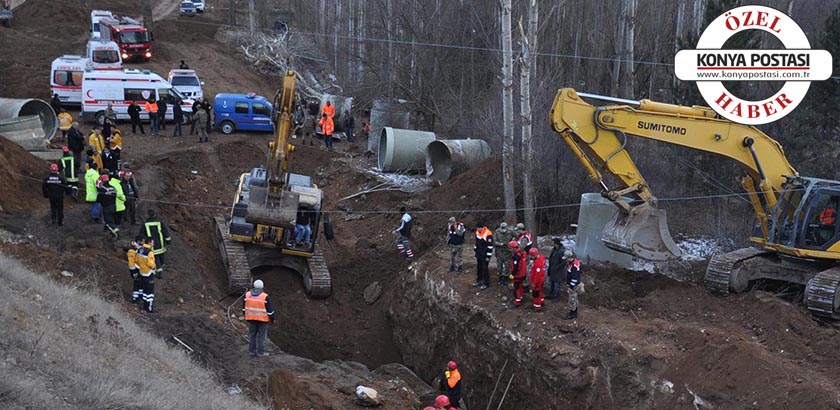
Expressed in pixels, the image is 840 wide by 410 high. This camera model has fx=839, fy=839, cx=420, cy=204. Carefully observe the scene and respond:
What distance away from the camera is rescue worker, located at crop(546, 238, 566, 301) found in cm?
1506

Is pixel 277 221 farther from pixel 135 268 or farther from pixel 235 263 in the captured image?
pixel 135 268

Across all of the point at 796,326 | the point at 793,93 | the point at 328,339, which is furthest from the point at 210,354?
the point at 793,93

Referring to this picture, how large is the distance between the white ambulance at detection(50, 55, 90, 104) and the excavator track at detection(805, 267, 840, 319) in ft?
86.9

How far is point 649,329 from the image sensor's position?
14.1 m

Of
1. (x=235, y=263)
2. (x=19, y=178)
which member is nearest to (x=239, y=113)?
(x=19, y=178)

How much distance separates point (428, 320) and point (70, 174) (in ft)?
31.8

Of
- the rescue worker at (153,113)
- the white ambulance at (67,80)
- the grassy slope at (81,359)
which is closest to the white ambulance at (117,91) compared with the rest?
the rescue worker at (153,113)

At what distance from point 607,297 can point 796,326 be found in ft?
10.8

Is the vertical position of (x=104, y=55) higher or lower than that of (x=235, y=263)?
higher

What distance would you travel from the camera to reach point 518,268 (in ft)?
49.8

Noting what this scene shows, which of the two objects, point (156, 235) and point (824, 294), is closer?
point (824, 294)

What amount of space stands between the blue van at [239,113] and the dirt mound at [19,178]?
8.95m

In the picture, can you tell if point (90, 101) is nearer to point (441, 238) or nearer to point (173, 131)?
point (173, 131)

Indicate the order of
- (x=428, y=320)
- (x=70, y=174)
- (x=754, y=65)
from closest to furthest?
(x=754, y=65) < (x=428, y=320) < (x=70, y=174)
